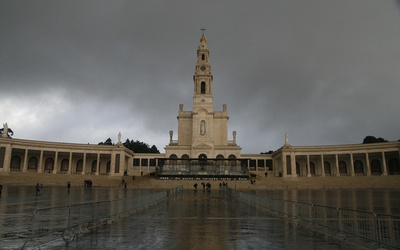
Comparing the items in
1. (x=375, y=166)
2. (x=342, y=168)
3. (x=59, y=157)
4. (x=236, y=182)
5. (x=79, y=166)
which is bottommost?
(x=236, y=182)

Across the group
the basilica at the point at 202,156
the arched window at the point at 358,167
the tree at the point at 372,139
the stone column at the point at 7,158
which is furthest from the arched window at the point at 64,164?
the tree at the point at 372,139

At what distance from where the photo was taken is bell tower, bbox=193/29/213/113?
88.8 metres

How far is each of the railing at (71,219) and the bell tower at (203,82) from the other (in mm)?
71255

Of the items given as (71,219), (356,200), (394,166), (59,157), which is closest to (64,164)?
(59,157)

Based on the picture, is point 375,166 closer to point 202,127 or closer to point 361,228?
point 202,127

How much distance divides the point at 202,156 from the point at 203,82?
2093 cm

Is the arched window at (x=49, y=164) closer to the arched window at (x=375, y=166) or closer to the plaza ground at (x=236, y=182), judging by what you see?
the plaza ground at (x=236, y=182)

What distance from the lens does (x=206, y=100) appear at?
89.3m

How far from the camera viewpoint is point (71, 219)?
1307 centimetres

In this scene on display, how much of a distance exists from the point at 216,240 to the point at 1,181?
182 ft

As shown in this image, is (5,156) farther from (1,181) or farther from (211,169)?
(211,169)

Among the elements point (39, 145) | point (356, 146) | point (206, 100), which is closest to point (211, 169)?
point (206, 100)

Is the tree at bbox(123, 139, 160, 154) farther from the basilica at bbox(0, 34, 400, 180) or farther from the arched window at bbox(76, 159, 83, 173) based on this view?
the arched window at bbox(76, 159, 83, 173)

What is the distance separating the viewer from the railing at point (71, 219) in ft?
33.7
